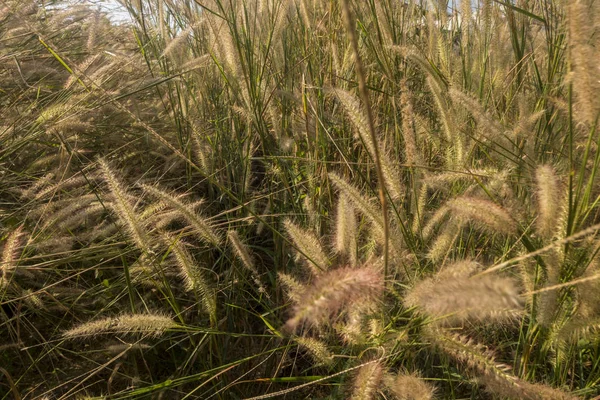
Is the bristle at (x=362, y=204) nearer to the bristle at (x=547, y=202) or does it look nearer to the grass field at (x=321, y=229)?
the grass field at (x=321, y=229)

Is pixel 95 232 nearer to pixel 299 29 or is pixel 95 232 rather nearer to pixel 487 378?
pixel 487 378

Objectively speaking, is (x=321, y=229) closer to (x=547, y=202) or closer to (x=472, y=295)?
(x=547, y=202)

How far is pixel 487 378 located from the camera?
0.88m

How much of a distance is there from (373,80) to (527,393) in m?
1.43

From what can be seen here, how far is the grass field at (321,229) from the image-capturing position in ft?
2.91

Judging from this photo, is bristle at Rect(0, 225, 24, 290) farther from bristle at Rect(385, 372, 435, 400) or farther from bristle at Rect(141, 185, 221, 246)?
bristle at Rect(385, 372, 435, 400)

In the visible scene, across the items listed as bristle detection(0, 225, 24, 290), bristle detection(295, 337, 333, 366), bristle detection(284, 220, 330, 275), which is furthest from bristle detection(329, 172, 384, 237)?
bristle detection(0, 225, 24, 290)

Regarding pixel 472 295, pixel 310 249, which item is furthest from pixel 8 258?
pixel 472 295

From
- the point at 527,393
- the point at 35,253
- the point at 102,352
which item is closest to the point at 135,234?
the point at 102,352

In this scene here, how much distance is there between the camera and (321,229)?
1503 millimetres

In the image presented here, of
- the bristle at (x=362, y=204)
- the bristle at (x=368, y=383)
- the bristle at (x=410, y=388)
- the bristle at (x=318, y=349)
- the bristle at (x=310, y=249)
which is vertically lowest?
the bristle at (x=318, y=349)

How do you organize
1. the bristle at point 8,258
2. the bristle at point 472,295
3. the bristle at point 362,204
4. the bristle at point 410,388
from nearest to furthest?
the bristle at point 472,295 < the bristle at point 410,388 < the bristle at point 362,204 < the bristle at point 8,258

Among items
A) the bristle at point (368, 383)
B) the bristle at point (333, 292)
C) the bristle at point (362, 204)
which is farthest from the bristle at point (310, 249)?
the bristle at point (333, 292)

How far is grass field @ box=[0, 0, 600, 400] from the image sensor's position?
35.0 inches
